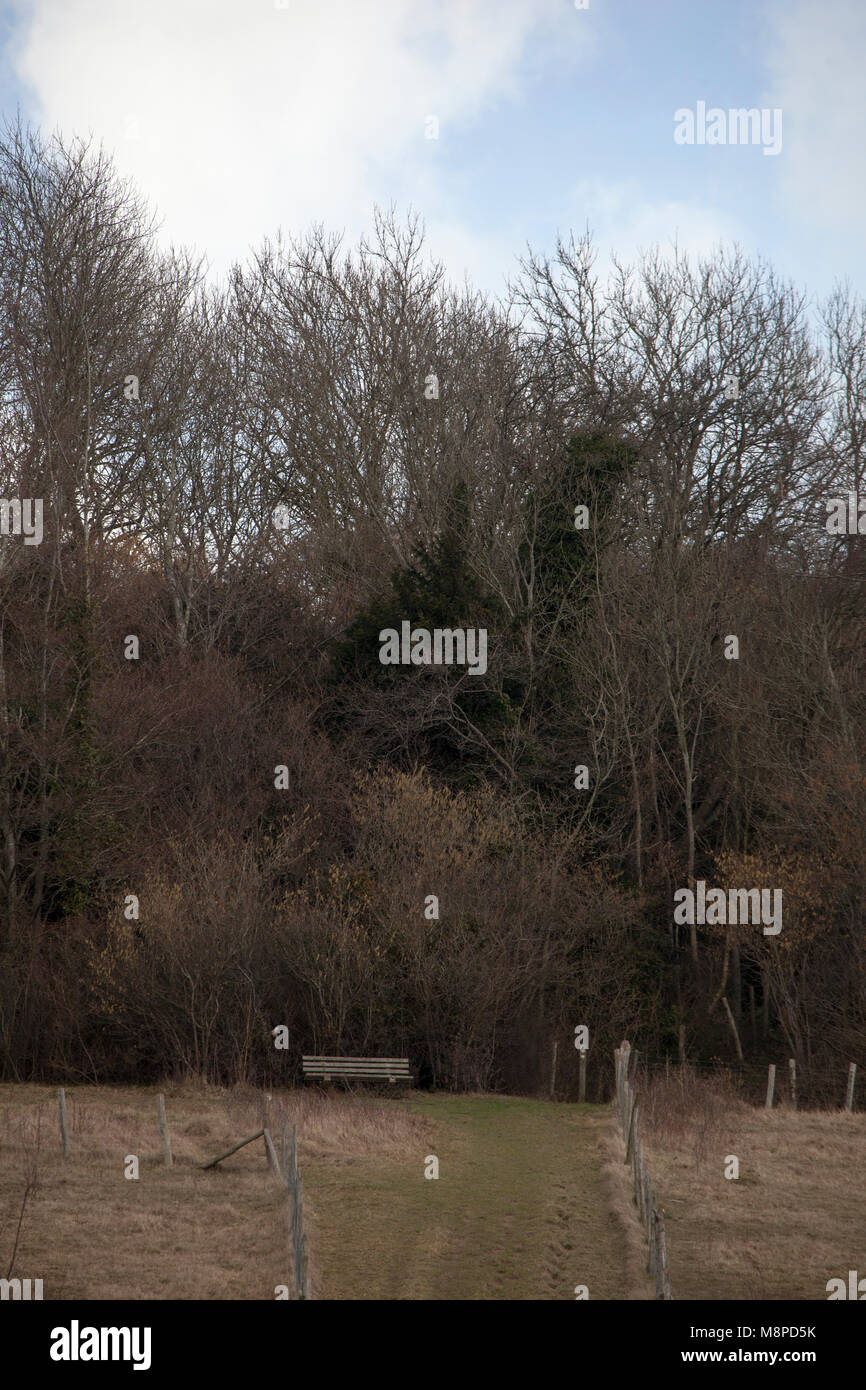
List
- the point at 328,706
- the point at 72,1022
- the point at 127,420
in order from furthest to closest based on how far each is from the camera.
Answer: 1. the point at 127,420
2. the point at 328,706
3. the point at 72,1022

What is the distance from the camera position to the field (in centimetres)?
1249

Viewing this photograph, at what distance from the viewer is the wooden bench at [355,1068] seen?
2423 centimetres

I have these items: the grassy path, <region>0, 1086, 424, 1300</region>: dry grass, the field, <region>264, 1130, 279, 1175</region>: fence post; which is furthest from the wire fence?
<region>264, 1130, 279, 1175</region>: fence post

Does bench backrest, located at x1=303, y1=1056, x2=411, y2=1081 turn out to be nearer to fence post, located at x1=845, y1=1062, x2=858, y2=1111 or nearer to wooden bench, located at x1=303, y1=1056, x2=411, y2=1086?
wooden bench, located at x1=303, y1=1056, x2=411, y2=1086

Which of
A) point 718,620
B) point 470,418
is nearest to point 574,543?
point 718,620

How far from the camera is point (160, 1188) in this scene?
1566 cm

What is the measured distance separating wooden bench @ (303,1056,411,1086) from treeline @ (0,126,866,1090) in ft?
3.48

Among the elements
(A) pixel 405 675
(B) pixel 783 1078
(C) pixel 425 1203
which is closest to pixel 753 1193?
(C) pixel 425 1203

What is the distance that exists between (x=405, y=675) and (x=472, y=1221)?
1980cm

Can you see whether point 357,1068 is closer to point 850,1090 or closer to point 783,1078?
point 850,1090

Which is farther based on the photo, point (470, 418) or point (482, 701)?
point (470, 418)
